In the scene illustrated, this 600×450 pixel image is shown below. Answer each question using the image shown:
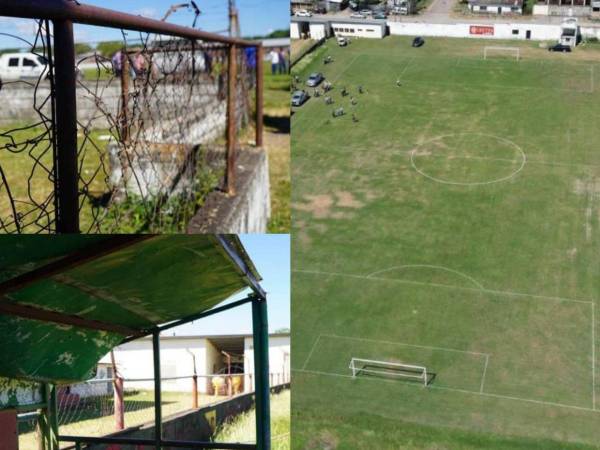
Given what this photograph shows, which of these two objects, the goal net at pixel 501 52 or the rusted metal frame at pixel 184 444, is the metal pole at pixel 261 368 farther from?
the goal net at pixel 501 52

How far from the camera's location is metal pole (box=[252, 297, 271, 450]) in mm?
3928

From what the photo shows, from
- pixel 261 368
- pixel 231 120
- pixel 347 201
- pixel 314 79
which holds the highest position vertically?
pixel 231 120

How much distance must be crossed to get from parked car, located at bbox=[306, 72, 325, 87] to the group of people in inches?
218

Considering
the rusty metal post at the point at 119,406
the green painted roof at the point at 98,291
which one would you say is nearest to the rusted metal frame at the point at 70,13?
the green painted roof at the point at 98,291

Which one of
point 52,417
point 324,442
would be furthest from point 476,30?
point 52,417

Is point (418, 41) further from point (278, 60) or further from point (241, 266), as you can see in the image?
point (241, 266)

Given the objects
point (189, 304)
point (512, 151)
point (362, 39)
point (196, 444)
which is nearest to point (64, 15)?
point (189, 304)

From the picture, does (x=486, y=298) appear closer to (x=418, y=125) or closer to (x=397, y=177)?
(x=397, y=177)

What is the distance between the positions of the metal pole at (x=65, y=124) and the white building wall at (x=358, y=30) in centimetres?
2928

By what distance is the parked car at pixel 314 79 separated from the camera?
26.3 meters

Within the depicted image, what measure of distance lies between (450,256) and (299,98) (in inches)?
383

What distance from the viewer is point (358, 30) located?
3091 cm

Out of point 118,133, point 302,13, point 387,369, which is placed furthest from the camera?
point 302,13

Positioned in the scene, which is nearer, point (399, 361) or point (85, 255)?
point (85, 255)
